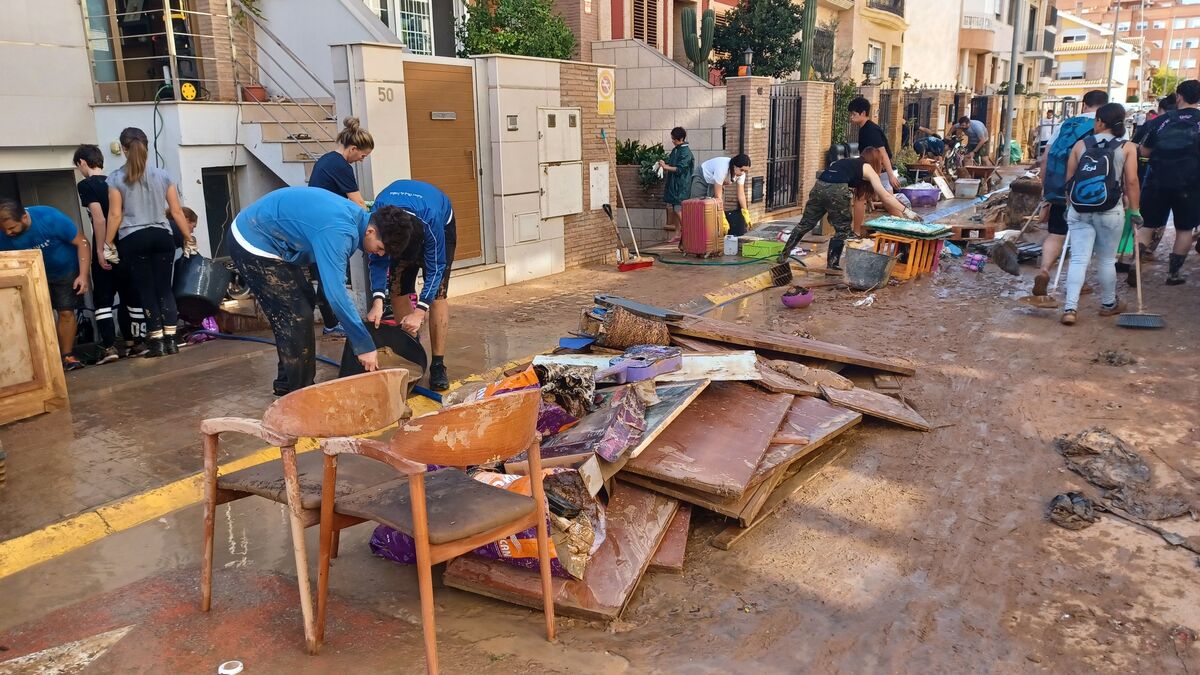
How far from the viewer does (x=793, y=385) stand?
5.70m

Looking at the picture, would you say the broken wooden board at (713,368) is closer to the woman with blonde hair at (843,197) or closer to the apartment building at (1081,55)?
the woman with blonde hair at (843,197)

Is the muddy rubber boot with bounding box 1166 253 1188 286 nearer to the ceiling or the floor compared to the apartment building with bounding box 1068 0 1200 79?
nearer to the floor

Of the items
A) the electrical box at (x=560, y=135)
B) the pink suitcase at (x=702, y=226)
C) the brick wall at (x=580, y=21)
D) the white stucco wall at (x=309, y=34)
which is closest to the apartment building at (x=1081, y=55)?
the brick wall at (x=580, y=21)

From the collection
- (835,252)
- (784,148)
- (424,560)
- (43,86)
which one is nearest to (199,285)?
(43,86)

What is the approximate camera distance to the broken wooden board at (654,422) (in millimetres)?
4152

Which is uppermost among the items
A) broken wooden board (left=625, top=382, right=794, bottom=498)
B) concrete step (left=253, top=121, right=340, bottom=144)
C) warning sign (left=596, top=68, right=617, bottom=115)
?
warning sign (left=596, top=68, right=617, bottom=115)

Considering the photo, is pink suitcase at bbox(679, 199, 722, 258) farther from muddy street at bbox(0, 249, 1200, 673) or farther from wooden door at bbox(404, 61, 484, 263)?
muddy street at bbox(0, 249, 1200, 673)

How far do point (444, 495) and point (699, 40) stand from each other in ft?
54.7

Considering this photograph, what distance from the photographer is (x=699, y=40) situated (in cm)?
1817

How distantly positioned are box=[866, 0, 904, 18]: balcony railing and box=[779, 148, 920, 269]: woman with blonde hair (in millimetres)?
21831

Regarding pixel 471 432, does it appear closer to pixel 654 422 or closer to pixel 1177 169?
pixel 654 422

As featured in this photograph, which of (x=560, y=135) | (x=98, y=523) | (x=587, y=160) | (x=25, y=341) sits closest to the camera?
(x=98, y=523)

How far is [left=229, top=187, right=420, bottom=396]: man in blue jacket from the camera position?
453 cm

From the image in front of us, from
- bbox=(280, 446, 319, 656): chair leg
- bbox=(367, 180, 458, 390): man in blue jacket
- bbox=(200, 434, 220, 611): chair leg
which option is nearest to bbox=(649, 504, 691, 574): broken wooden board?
bbox=(280, 446, 319, 656): chair leg
